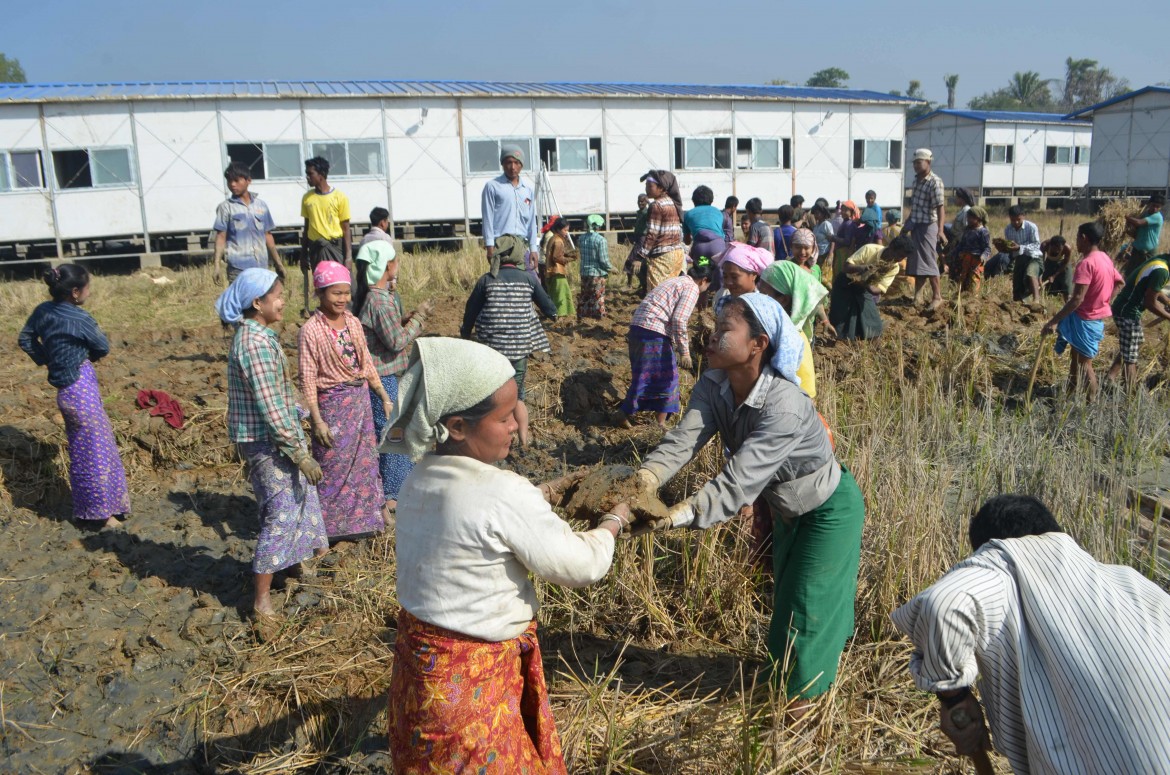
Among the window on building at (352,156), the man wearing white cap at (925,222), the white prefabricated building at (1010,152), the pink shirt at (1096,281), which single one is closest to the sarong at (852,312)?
the man wearing white cap at (925,222)

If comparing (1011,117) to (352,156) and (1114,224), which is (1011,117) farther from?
(352,156)

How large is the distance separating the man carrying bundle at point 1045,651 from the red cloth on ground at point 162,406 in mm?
5444

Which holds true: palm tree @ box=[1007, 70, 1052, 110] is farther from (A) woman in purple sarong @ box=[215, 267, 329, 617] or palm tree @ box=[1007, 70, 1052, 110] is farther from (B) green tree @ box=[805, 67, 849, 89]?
(A) woman in purple sarong @ box=[215, 267, 329, 617]

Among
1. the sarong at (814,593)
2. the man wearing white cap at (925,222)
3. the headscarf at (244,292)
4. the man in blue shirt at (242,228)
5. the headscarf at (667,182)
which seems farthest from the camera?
the man wearing white cap at (925,222)

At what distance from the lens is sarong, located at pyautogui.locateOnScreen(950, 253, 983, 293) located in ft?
35.7

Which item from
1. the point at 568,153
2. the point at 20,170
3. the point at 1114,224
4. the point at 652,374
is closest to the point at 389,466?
the point at 652,374

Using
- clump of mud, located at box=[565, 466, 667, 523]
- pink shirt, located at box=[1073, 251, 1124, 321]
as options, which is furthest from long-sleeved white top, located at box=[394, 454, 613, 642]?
pink shirt, located at box=[1073, 251, 1124, 321]

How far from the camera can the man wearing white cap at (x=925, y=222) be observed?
9.62 m

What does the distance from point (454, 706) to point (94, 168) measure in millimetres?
18831

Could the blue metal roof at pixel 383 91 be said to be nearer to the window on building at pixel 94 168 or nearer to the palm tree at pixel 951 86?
the window on building at pixel 94 168

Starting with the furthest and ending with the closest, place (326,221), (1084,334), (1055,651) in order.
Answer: (326,221) → (1084,334) → (1055,651)

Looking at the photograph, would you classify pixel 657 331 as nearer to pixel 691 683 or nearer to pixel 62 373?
Result: pixel 691 683

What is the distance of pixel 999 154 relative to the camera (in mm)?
31703

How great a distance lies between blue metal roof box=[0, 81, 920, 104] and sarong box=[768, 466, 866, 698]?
17589 mm
